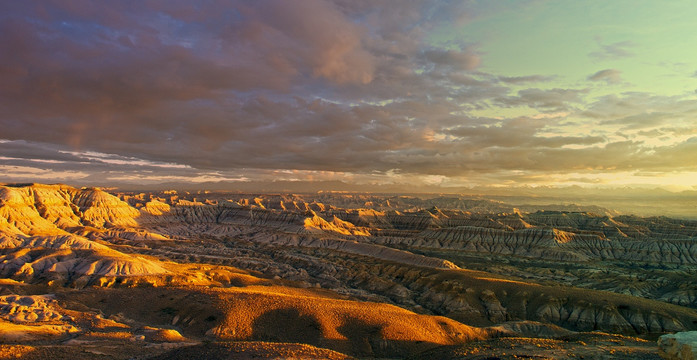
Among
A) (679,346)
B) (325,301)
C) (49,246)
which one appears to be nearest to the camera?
(679,346)

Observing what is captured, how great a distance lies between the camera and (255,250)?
556ft

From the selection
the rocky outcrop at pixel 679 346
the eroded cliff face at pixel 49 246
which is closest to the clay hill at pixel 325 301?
the eroded cliff face at pixel 49 246

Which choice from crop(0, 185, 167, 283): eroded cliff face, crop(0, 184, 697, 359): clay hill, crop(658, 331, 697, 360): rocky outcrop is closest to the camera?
crop(658, 331, 697, 360): rocky outcrop

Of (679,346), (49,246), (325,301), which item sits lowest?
(49,246)

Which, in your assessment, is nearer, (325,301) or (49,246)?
(325,301)

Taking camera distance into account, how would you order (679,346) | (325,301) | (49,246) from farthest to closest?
1. (49,246)
2. (325,301)
3. (679,346)

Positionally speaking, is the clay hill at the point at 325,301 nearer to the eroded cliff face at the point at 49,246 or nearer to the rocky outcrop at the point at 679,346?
the eroded cliff face at the point at 49,246

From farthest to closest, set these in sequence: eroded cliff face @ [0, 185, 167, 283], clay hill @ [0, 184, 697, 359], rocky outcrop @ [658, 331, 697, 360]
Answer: eroded cliff face @ [0, 185, 167, 283], clay hill @ [0, 184, 697, 359], rocky outcrop @ [658, 331, 697, 360]

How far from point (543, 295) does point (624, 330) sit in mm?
16789

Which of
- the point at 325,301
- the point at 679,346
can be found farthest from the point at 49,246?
the point at 679,346

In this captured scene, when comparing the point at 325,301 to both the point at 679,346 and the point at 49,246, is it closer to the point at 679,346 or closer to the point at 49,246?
the point at 679,346

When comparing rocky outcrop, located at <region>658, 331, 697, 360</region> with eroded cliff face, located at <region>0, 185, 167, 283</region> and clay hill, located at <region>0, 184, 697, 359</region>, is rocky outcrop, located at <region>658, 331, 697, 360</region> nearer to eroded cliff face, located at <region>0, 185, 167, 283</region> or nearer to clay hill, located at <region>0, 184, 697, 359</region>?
clay hill, located at <region>0, 184, 697, 359</region>

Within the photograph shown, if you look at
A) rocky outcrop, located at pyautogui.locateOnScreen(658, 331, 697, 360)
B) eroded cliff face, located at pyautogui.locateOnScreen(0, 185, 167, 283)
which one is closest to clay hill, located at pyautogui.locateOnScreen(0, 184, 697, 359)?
eroded cliff face, located at pyautogui.locateOnScreen(0, 185, 167, 283)

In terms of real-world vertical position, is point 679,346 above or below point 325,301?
above
